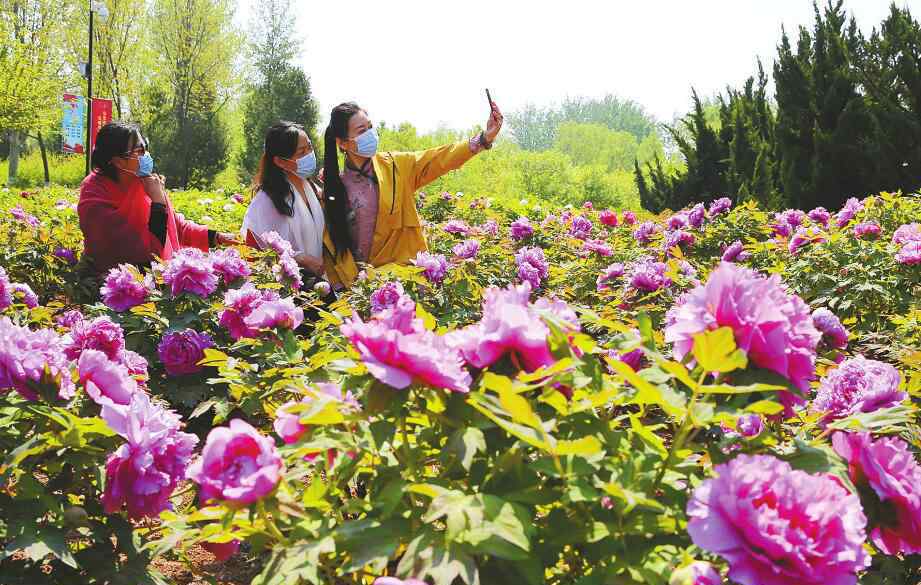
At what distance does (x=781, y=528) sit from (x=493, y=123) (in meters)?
3.70

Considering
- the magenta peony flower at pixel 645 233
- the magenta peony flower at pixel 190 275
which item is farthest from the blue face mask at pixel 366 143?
the magenta peony flower at pixel 645 233

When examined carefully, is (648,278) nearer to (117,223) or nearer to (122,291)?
(122,291)

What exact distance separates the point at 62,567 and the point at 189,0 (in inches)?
1390

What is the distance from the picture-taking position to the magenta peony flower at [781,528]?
820mm

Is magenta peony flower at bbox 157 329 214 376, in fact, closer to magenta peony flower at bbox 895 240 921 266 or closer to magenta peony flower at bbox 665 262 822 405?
magenta peony flower at bbox 665 262 822 405

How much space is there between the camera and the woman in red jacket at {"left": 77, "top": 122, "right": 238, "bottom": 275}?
4047 millimetres

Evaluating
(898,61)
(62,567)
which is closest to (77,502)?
(62,567)

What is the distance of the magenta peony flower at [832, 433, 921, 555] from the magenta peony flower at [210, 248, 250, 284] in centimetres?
258

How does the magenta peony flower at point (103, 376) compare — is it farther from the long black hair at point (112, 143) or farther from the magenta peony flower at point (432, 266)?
the long black hair at point (112, 143)

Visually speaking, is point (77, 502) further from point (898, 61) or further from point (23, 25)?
point (23, 25)

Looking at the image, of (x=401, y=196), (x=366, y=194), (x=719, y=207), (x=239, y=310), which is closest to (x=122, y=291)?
(x=239, y=310)

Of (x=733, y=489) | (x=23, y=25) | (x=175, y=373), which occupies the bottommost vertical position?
(x=175, y=373)

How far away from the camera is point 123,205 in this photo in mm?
4105

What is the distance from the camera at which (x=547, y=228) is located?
681 cm
